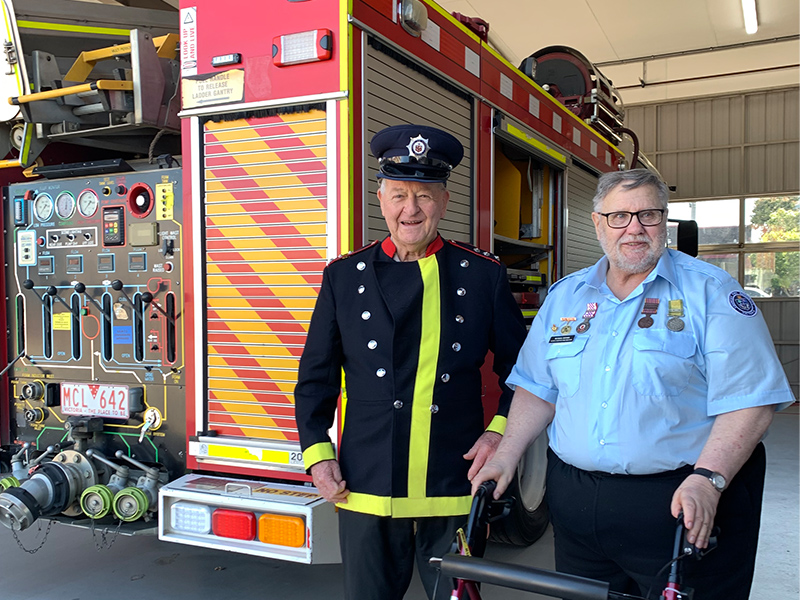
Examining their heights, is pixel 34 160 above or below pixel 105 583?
above

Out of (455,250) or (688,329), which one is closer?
(688,329)

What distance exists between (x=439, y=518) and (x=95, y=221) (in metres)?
2.13

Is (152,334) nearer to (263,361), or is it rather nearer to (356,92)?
(263,361)

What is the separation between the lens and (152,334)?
3057 millimetres

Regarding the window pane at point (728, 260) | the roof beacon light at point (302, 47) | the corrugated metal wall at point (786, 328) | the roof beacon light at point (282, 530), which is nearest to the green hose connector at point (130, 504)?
the roof beacon light at point (282, 530)

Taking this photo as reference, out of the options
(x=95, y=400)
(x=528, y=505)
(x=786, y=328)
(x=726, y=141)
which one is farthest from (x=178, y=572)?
(x=726, y=141)

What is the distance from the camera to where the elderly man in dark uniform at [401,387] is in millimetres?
1965

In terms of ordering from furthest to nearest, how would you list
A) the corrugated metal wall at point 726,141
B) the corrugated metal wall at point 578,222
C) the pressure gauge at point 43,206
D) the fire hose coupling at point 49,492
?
1. the corrugated metal wall at point 726,141
2. the corrugated metal wall at point 578,222
3. the pressure gauge at point 43,206
4. the fire hose coupling at point 49,492

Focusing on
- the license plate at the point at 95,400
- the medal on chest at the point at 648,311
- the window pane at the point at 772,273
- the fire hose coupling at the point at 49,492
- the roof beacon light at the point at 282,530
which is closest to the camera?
the medal on chest at the point at 648,311

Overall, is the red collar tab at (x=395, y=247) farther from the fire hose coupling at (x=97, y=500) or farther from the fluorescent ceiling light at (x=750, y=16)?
the fluorescent ceiling light at (x=750, y=16)

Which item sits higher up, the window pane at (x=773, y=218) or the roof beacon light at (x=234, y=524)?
the window pane at (x=773, y=218)

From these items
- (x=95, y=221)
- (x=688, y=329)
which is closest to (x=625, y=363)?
(x=688, y=329)

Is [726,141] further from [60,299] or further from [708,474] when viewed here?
[708,474]

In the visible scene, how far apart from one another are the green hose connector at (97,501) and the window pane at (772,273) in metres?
12.5
